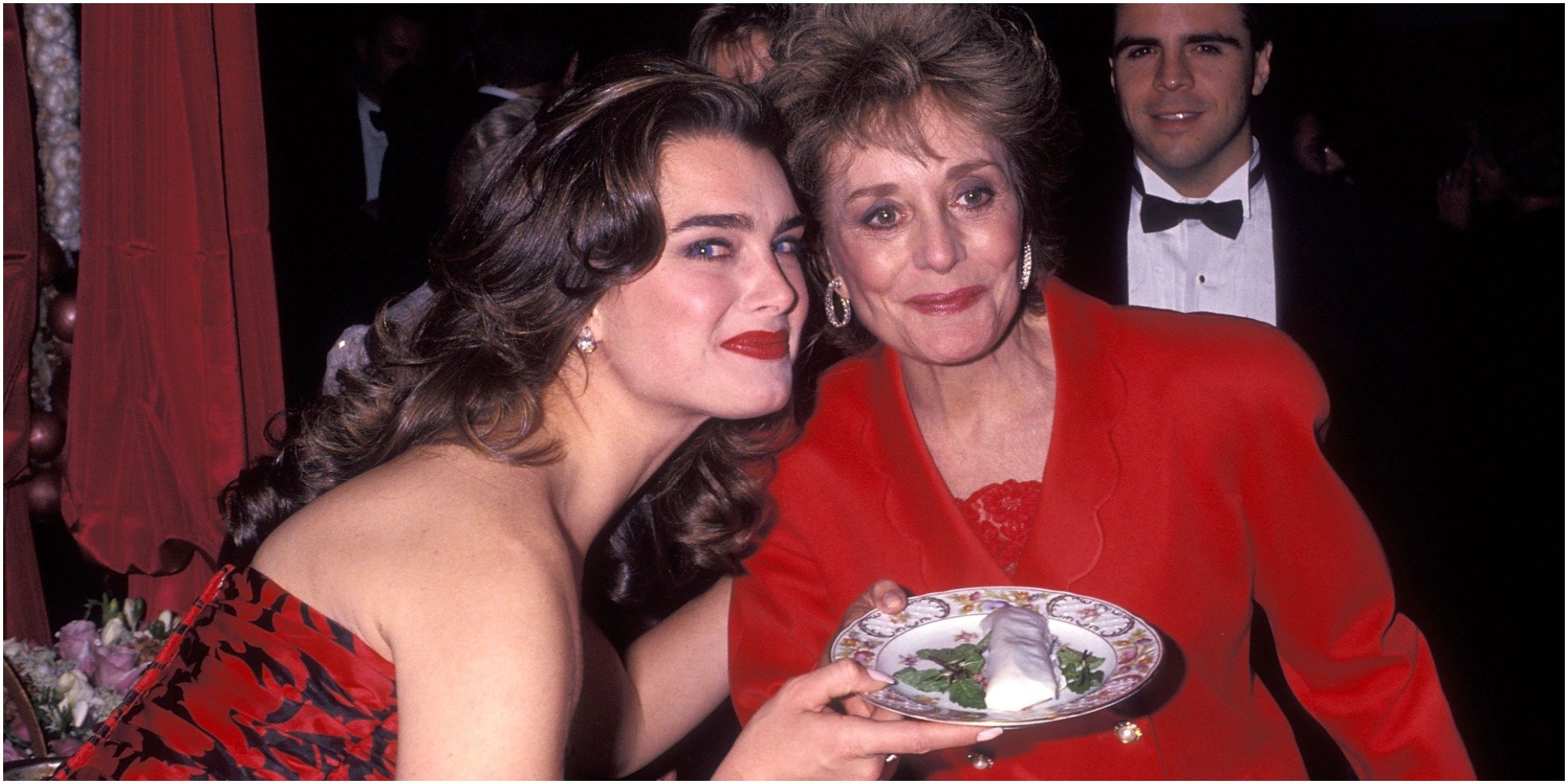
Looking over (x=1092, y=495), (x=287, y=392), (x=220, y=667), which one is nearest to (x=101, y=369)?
(x=287, y=392)

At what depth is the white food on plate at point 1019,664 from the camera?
1617 mm

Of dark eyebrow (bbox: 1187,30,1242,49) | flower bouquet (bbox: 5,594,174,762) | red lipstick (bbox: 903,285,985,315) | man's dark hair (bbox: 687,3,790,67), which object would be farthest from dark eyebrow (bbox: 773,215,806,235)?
dark eyebrow (bbox: 1187,30,1242,49)

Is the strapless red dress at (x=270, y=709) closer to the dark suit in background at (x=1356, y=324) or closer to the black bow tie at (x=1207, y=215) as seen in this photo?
the dark suit in background at (x=1356, y=324)

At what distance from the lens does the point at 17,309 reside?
313 centimetres

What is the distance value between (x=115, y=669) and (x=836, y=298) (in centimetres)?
157

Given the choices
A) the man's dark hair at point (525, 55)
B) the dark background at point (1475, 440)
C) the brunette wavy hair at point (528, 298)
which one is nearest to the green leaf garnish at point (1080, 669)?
the brunette wavy hair at point (528, 298)

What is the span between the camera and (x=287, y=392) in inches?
171

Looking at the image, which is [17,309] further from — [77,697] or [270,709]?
[270,709]

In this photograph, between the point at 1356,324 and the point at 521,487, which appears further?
the point at 1356,324

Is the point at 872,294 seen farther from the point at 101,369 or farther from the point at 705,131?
the point at 101,369

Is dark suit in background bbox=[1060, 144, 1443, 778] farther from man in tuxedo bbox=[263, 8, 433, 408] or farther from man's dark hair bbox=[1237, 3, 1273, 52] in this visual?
man in tuxedo bbox=[263, 8, 433, 408]

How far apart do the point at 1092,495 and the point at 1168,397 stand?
0.21 metres

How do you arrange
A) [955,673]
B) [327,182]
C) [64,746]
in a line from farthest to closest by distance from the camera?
[327,182] → [64,746] → [955,673]

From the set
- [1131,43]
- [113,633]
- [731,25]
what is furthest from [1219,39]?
[113,633]
